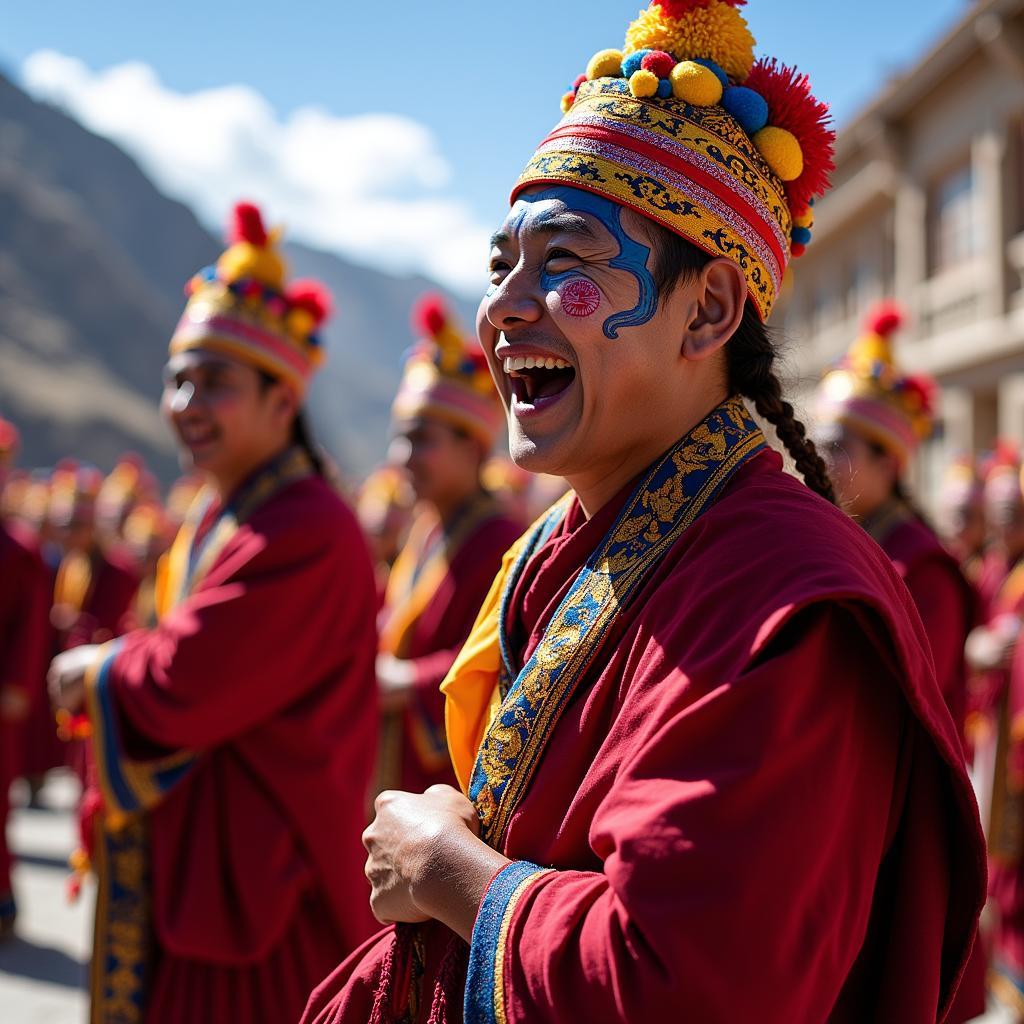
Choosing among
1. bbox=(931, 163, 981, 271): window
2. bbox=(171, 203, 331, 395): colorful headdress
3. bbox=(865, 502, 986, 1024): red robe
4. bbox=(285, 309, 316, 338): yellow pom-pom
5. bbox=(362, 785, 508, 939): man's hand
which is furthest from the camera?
bbox=(931, 163, 981, 271): window

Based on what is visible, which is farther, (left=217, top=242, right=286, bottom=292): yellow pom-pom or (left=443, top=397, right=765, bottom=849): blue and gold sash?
(left=217, top=242, right=286, bottom=292): yellow pom-pom

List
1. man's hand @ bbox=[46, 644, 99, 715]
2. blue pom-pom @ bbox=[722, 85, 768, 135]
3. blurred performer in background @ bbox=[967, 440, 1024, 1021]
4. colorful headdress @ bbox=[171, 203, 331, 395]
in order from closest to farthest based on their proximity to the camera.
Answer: blue pom-pom @ bbox=[722, 85, 768, 135] → man's hand @ bbox=[46, 644, 99, 715] → colorful headdress @ bbox=[171, 203, 331, 395] → blurred performer in background @ bbox=[967, 440, 1024, 1021]

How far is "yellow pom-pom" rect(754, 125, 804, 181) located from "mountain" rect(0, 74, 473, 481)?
32098mm

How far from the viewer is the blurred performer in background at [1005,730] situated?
5336 mm

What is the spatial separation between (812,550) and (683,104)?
780 mm

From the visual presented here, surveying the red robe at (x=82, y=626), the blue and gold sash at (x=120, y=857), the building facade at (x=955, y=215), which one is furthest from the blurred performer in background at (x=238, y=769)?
the building facade at (x=955, y=215)

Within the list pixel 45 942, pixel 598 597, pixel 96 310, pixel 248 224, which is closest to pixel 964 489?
pixel 248 224

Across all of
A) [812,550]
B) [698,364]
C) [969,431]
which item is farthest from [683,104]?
[969,431]

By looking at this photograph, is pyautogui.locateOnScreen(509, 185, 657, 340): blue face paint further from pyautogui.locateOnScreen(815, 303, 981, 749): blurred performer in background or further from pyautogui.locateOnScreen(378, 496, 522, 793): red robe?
pyautogui.locateOnScreen(378, 496, 522, 793): red robe

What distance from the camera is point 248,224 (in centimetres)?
412

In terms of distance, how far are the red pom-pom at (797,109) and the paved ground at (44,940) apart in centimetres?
510

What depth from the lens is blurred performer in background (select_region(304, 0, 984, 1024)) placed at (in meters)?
1.28

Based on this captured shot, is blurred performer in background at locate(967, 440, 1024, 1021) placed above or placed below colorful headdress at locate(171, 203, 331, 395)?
below

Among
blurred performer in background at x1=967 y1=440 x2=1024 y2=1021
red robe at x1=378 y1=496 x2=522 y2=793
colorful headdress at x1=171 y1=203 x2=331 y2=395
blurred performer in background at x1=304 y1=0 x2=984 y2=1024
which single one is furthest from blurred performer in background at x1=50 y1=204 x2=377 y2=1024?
blurred performer in background at x1=967 y1=440 x2=1024 y2=1021
